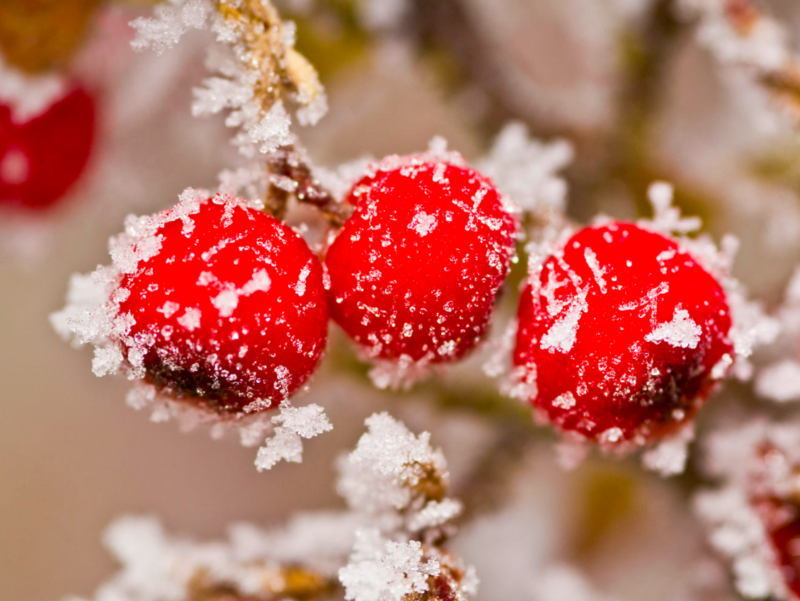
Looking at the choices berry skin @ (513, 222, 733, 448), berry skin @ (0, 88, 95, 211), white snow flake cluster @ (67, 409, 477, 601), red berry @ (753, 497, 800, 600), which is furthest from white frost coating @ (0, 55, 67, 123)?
red berry @ (753, 497, 800, 600)

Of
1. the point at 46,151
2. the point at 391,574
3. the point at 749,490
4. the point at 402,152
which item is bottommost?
the point at 391,574

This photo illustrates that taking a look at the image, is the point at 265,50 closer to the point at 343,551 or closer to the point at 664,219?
the point at 664,219

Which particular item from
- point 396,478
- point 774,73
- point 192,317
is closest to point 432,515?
point 396,478

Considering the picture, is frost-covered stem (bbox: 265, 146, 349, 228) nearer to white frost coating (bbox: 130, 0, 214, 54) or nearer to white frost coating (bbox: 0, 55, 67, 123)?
white frost coating (bbox: 130, 0, 214, 54)

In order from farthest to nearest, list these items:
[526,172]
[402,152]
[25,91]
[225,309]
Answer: [402,152], [25,91], [526,172], [225,309]

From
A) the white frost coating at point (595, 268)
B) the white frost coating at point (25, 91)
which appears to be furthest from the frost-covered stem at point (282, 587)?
the white frost coating at point (25, 91)

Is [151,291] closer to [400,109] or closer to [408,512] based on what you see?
[408,512]

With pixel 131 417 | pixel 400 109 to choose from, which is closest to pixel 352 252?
pixel 400 109
